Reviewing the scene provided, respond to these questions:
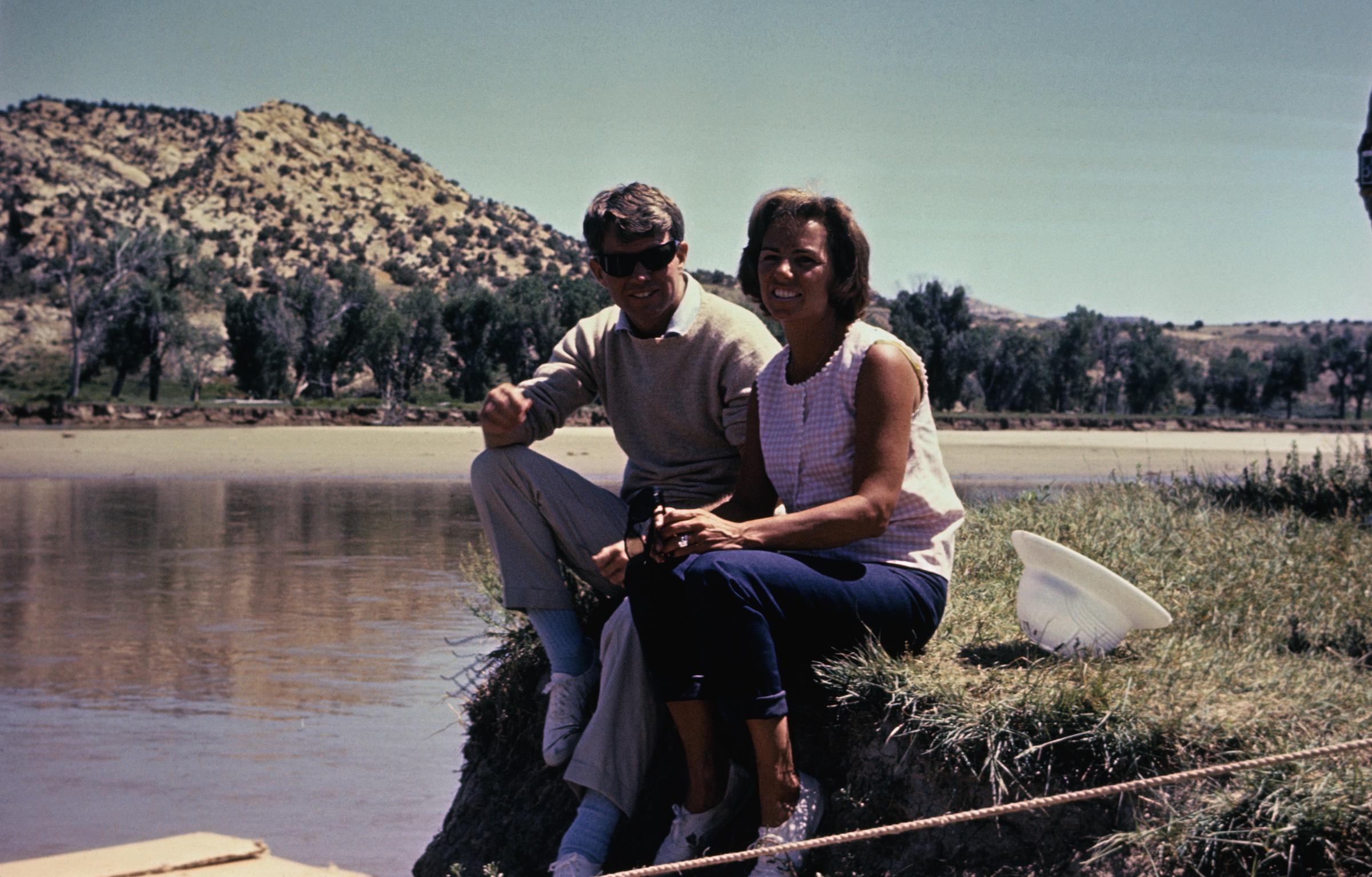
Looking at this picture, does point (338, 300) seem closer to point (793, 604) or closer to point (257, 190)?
point (257, 190)

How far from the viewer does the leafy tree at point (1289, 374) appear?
6238 centimetres

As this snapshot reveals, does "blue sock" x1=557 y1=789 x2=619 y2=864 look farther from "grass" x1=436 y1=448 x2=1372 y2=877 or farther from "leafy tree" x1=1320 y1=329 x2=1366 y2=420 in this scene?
"leafy tree" x1=1320 y1=329 x2=1366 y2=420

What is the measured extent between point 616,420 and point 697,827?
4.14 feet

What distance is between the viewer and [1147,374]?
60.0 metres

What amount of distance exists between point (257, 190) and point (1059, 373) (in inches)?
1879

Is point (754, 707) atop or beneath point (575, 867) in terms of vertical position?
atop

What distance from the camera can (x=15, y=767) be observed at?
547 cm

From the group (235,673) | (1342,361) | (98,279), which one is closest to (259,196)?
(98,279)

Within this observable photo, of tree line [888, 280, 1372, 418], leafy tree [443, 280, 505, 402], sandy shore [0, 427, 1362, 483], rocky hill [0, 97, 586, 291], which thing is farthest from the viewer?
rocky hill [0, 97, 586, 291]

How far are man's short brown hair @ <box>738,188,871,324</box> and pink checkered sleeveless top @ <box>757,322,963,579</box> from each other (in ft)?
0.23

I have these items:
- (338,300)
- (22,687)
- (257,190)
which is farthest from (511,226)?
(22,687)

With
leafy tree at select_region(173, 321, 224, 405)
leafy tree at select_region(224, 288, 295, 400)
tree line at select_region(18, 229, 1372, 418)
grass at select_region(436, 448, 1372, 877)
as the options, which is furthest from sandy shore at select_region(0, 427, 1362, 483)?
grass at select_region(436, 448, 1372, 877)

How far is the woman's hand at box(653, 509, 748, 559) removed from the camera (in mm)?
2869

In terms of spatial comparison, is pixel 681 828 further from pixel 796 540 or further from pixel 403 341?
pixel 403 341
